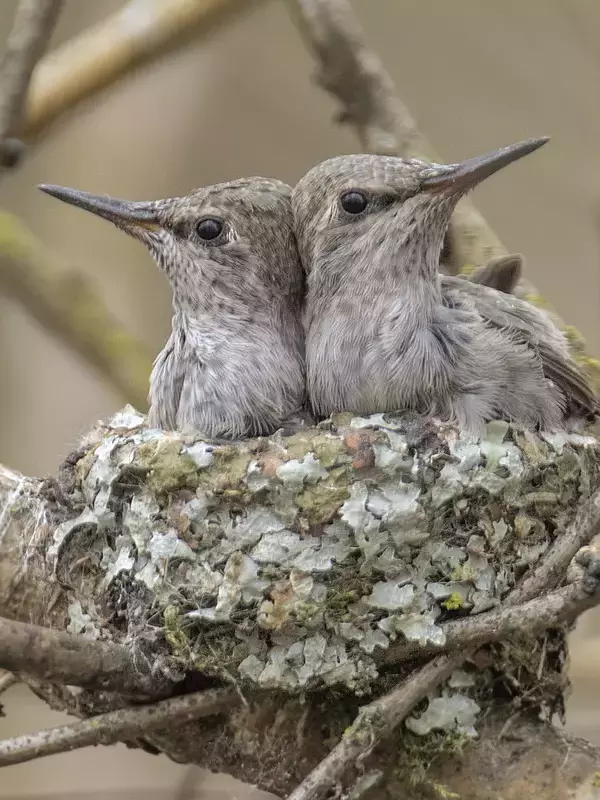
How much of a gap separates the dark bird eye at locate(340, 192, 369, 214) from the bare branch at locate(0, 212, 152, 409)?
37.6 inches

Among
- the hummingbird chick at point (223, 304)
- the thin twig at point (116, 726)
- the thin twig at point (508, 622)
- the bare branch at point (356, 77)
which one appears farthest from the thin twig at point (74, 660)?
the bare branch at point (356, 77)

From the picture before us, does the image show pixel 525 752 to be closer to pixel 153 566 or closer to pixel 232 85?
pixel 153 566

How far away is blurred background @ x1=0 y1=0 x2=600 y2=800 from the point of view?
4086 millimetres

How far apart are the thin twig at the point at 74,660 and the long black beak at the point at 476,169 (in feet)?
3.54

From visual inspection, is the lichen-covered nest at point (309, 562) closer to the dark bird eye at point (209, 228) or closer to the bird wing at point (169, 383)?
the bird wing at point (169, 383)

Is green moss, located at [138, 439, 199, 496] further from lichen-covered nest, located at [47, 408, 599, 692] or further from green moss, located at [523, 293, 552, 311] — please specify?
green moss, located at [523, 293, 552, 311]

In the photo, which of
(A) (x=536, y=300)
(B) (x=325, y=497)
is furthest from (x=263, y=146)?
(B) (x=325, y=497)

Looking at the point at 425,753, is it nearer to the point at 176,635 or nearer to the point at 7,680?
the point at 176,635

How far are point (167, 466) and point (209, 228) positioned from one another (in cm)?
57

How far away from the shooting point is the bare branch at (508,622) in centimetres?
129

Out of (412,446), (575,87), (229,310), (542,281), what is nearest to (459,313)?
(412,446)

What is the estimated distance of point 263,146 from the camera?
14.2ft

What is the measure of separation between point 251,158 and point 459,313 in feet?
8.67

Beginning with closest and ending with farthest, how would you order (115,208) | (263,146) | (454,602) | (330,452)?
(454,602), (330,452), (115,208), (263,146)
